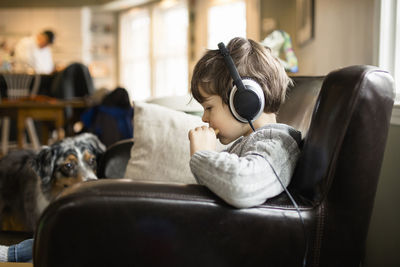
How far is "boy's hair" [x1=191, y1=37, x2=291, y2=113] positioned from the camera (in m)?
1.11

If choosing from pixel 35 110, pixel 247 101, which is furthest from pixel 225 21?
pixel 247 101

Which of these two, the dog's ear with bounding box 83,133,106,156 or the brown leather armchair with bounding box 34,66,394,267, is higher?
the brown leather armchair with bounding box 34,66,394,267

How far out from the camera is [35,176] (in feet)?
7.08

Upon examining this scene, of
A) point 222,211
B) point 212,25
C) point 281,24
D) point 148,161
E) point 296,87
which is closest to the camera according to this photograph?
point 222,211

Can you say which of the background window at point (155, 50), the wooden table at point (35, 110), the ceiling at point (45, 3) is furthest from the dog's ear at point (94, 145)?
the ceiling at point (45, 3)

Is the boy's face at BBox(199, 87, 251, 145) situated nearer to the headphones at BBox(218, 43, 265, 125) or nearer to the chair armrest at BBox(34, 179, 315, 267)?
the headphones at BBox(218, 43, 265, 125)

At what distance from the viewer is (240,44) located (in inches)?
45.1

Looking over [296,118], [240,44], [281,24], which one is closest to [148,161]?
[296,118]

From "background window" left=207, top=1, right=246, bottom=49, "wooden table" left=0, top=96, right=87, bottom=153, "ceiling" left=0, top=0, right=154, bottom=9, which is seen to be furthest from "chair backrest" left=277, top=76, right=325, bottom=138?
"ceiling" left=0, top=0, right=154, bottom=9

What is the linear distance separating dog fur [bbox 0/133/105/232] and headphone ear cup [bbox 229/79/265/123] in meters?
1.33

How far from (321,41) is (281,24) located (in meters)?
2.38

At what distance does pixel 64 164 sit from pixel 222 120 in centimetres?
135

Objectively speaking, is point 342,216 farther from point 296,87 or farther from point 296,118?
point 296,87

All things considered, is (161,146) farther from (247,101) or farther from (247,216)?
(247,216)
